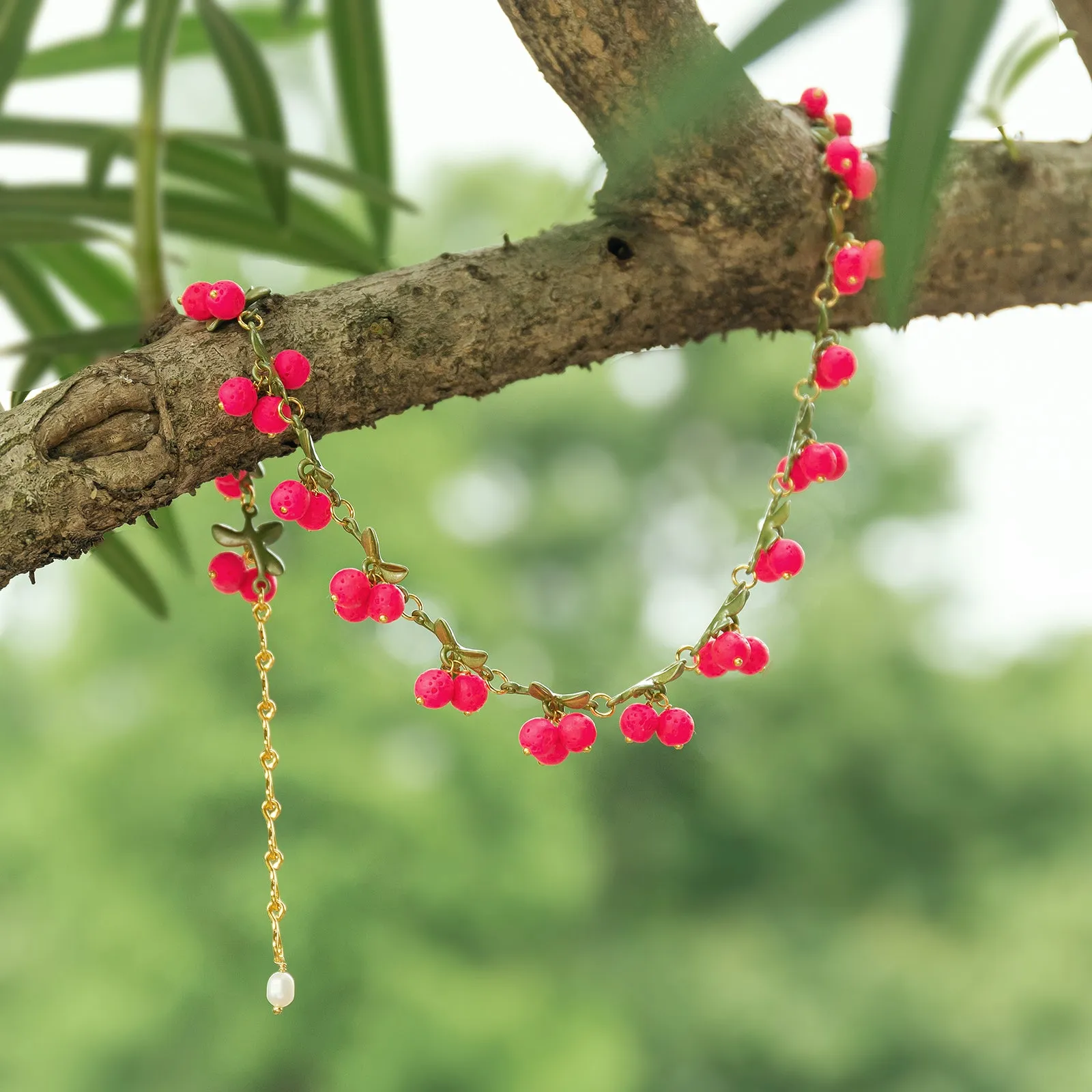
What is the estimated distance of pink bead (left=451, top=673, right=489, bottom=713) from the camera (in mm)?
765

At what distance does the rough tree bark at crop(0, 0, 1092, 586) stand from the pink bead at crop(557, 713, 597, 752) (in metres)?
0.22

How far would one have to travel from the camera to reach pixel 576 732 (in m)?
0.77

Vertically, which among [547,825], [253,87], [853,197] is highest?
[547,825]

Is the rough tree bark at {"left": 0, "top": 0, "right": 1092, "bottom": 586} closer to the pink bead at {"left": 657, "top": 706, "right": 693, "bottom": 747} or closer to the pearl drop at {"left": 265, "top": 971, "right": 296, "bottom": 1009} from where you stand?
the pink bead at {"left": 657, "top": 706, "right": 693, "bottom": 747}

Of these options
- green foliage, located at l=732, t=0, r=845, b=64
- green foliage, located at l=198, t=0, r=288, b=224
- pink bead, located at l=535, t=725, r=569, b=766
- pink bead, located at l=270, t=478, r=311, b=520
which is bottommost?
pink bead, located at l=535, t=725, r=569, b=766

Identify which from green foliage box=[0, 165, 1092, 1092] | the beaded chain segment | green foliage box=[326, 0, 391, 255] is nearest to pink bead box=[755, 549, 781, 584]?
the beaded chain segment

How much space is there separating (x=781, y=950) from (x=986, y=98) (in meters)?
2.98

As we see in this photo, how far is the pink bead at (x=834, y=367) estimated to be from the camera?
0.78 meters

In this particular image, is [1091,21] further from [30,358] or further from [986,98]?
[30,358]

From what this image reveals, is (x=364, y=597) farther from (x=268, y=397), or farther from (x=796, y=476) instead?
(x=796, y=476)

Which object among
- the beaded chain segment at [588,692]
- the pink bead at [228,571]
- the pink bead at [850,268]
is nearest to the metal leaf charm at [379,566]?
the beaded chain segment at [588,692]

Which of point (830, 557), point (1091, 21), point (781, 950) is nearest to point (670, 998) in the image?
point (781, 950)

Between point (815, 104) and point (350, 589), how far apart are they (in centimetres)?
43

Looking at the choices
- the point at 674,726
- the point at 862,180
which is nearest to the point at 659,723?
the point at 674,726
